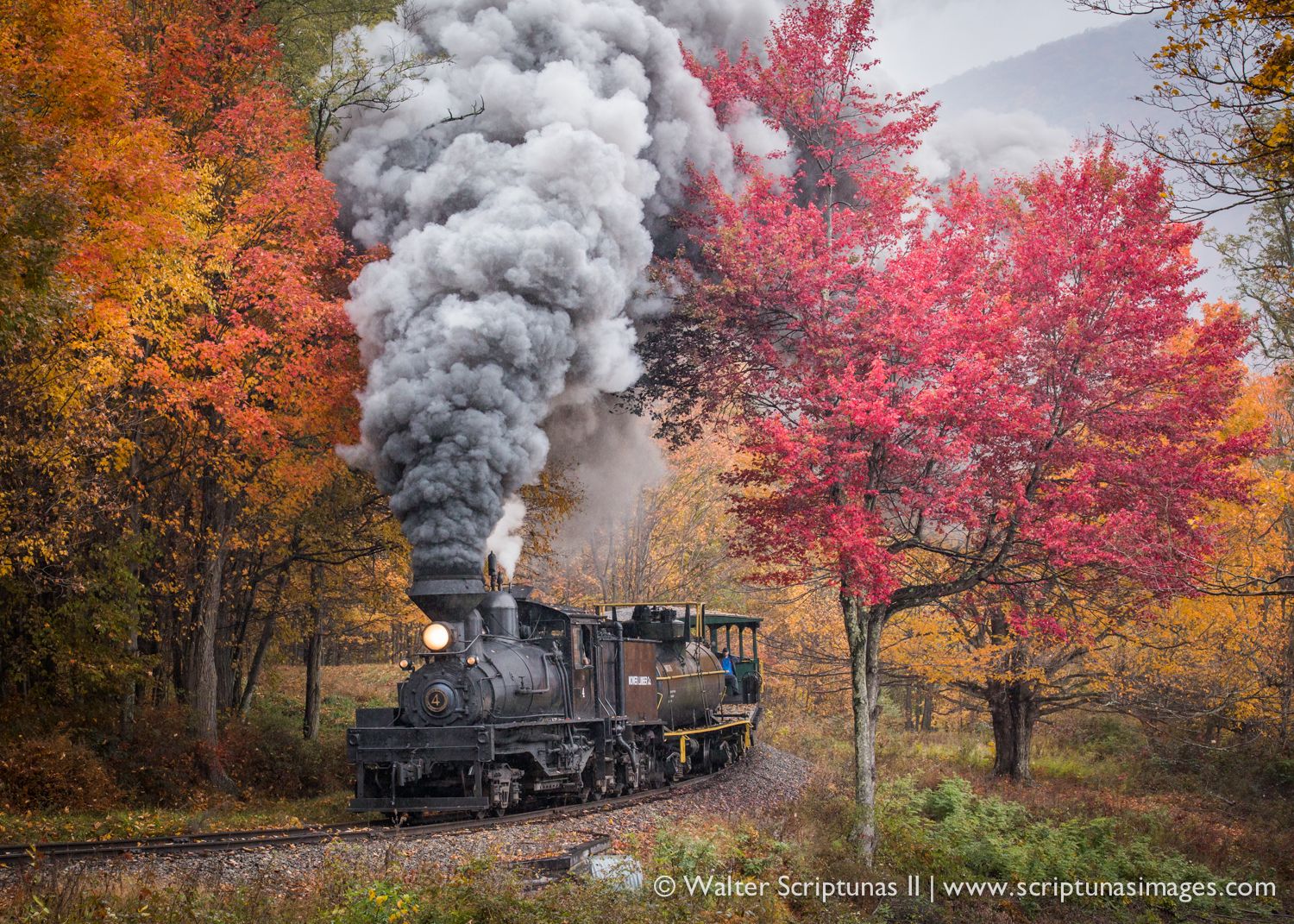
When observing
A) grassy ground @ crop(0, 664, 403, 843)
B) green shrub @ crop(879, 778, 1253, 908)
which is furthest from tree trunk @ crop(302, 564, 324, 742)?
green shrub @ crop(879, 778, 1253, 908)

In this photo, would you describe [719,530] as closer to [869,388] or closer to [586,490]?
[586,490]

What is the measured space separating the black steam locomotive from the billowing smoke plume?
1056 mm

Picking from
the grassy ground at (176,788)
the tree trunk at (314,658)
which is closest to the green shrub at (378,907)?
the grassy ground at (176,788)

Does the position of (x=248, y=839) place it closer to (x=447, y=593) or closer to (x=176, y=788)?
(x=447, y=593)

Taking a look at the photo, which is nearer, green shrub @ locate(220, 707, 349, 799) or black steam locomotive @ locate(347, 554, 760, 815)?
black steam locomotive @ locate(347, 554, 760, 815)

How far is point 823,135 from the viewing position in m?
16.6

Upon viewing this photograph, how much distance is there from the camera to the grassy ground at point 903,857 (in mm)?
8367

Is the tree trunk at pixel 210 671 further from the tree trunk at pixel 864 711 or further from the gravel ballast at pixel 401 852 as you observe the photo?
the tree trunk at pixel 864 711

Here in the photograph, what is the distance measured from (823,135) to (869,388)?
5.18 metres

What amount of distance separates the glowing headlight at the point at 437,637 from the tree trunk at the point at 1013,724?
12.0 meters

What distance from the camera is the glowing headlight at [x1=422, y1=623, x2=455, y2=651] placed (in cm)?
1367

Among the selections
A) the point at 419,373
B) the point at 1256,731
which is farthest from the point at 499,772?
the point at 1256,731

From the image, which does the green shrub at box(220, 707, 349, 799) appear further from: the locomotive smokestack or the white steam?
the white steam

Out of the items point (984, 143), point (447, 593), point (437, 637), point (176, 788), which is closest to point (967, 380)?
point (447, 593)
